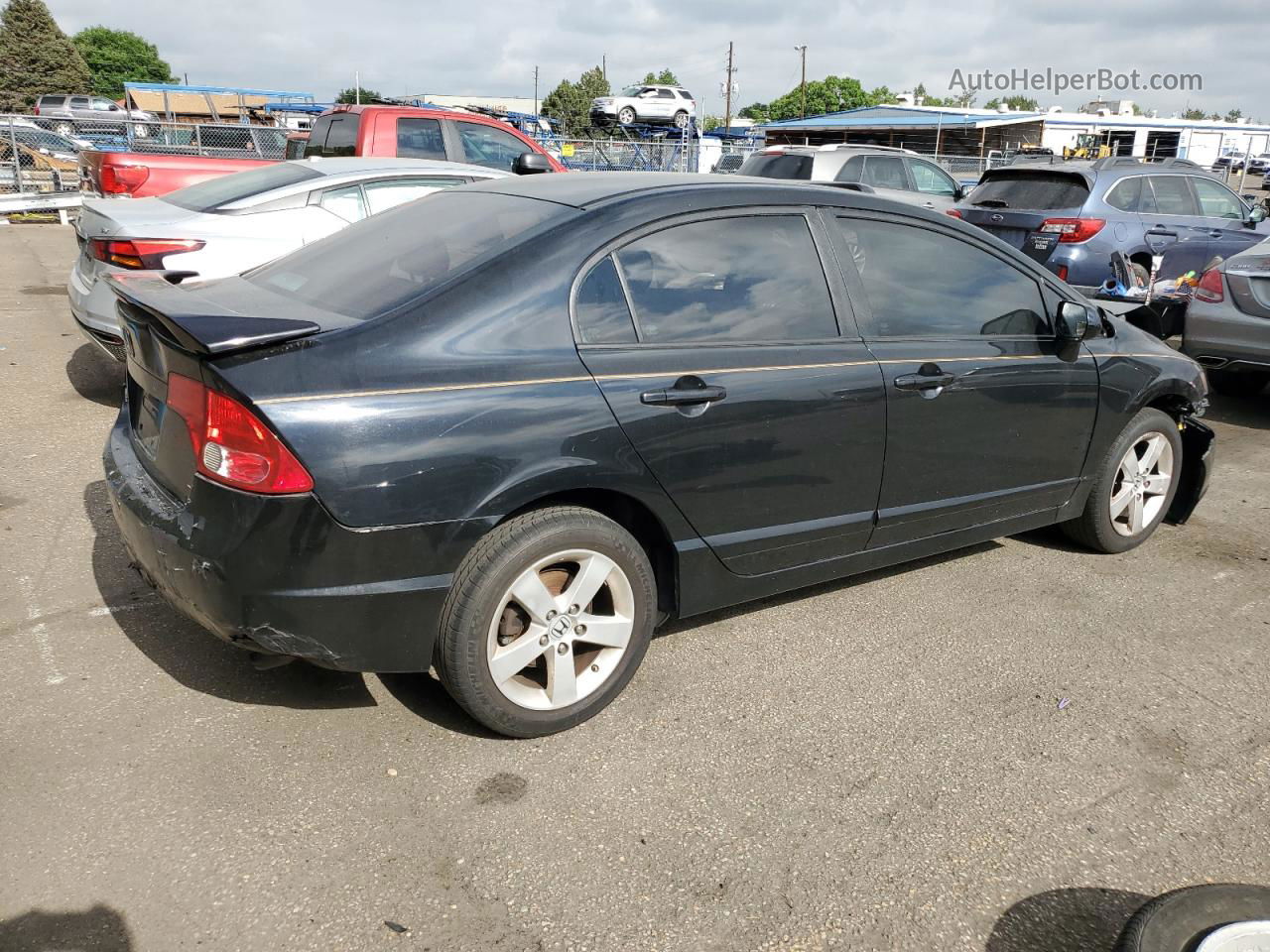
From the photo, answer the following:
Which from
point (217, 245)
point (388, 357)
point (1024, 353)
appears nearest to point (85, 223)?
point (217, 245)

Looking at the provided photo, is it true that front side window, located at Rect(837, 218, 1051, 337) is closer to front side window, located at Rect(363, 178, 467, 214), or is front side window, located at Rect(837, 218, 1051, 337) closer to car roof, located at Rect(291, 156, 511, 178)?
front side window, located at Rect(363, 178, 467, 214)

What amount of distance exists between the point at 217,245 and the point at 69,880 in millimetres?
4535

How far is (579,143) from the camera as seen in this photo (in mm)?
26734

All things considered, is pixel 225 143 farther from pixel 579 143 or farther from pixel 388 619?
pixel 388 619

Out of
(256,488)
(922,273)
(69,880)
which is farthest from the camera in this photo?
(922,273)

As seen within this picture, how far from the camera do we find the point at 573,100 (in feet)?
246

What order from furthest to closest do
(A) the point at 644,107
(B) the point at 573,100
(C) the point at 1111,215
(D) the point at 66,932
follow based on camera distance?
(B) the point at 573,100 → (A) the point at 644,107 → (C) the point at 1111,215 → (D) the point at 66,932

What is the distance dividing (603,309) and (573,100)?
7708 centimetres

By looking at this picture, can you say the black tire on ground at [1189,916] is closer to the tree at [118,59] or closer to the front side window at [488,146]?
the front side window at [488,146]

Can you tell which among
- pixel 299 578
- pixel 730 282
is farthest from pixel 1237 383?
pixel 299 578

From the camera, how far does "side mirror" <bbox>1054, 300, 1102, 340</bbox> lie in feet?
13.4

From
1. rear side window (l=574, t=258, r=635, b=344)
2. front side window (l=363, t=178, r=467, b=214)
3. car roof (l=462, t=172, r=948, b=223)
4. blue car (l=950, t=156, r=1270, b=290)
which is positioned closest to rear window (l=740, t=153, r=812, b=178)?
blue car (l=950, t=156, r=1270, b=290)

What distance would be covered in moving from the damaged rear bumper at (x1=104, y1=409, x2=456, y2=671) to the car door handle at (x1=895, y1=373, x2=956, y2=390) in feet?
5.82

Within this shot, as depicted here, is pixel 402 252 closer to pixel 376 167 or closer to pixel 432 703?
pixel 432 703
